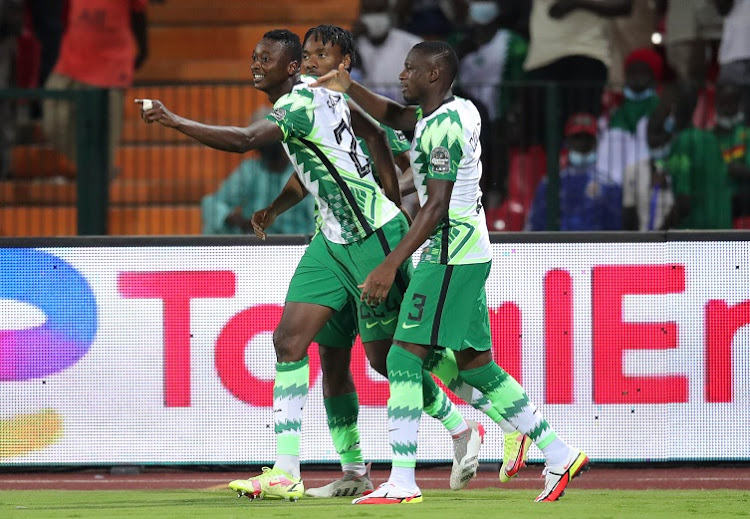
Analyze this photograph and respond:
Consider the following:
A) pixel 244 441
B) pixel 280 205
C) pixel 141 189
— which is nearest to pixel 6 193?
pixel 141 189

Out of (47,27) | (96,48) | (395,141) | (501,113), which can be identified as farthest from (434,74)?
(47,27)

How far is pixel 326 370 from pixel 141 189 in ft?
12.6

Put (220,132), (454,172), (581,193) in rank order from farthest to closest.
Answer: (581,193) < (454,172) < (220,132)

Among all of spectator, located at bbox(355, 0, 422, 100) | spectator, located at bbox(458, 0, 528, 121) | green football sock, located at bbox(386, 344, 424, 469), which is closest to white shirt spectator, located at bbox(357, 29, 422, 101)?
spectator, located at bbox(355, 0, 422, 100)

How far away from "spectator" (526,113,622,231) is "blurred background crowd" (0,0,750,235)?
1 cm

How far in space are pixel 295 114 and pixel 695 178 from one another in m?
4.32

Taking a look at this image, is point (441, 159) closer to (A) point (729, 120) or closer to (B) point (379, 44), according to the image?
(A) point (729, 120)

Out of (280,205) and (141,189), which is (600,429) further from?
(141,189)

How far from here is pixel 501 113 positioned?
1021 centimetres

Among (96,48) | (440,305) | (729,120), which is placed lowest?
(440,305)

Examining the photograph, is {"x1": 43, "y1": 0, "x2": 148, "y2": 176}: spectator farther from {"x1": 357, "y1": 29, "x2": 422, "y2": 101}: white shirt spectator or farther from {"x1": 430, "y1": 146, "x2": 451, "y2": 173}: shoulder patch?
{"x1": 430, "y1": 146, "x2": 451, "y2": 173}: shoulder patch

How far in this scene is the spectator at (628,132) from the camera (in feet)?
34.2

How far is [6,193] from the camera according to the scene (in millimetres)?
11102

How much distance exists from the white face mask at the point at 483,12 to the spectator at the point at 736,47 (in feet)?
6.36
